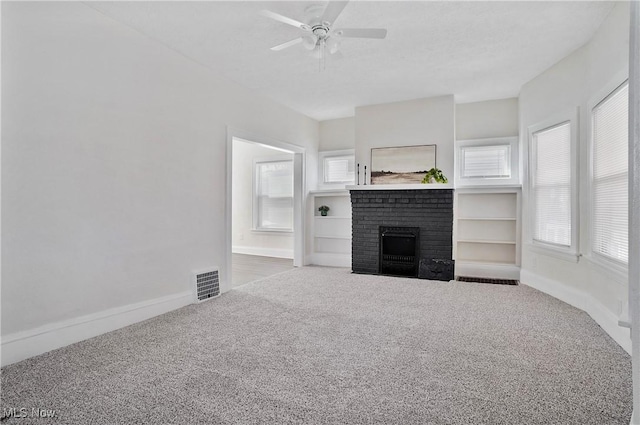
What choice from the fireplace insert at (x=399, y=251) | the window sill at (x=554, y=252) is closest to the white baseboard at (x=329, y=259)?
the fireplace insert at (x=399, y=251)

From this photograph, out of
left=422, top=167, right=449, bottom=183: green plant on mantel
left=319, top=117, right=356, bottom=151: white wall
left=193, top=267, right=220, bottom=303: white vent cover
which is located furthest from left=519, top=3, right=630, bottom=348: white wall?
left=193, top=267, right=220, bottom=303: white vent cover

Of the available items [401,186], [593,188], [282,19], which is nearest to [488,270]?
[401,186]

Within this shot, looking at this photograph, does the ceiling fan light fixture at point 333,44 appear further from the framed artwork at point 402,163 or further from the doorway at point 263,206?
the doorway at point 263,206

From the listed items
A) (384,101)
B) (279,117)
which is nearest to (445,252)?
(384,101)

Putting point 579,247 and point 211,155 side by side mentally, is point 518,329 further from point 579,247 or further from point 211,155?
point 211,155

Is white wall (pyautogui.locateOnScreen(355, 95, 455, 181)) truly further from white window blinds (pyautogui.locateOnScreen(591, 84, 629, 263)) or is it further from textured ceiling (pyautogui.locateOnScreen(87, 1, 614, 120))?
white window blinds (pyautogui.locateOnScreen(591, 84, 629, 263))

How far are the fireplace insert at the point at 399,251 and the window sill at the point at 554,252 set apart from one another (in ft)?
4.92

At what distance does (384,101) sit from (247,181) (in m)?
3.55

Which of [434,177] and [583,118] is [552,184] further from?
[434,177]

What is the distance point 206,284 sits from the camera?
12.9 ft

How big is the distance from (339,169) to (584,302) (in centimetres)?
416

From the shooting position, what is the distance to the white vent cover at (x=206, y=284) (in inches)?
150

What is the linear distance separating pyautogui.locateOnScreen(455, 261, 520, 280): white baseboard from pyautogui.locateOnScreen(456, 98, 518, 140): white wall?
2025 mm

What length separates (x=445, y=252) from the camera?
509 centimetres
